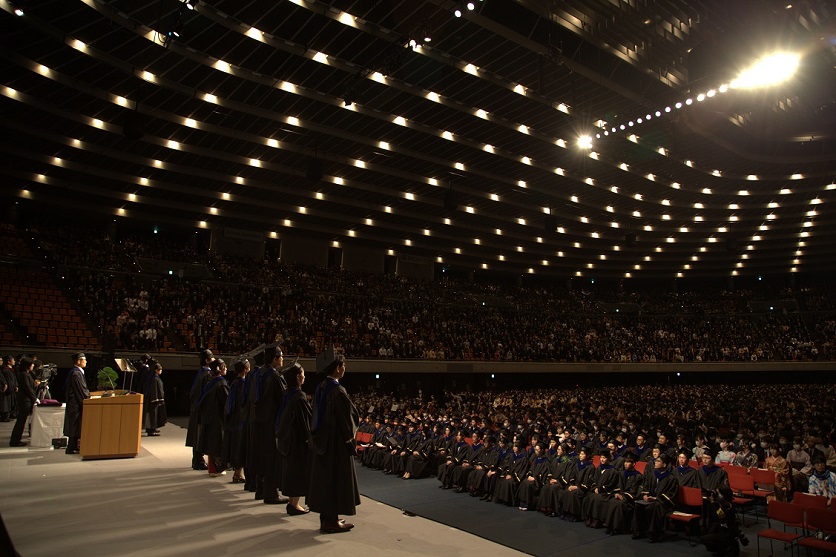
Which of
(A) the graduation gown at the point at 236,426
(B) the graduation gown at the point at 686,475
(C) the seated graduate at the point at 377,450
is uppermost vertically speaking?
(A) the graduation gown at the point at 236,426

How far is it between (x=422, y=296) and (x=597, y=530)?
2713 centimetres

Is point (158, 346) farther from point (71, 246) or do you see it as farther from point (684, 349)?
point (684, 349)

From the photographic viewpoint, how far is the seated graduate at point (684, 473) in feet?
28.2

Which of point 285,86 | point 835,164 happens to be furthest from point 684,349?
point 285,86

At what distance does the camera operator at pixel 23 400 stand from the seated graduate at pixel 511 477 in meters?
9.03

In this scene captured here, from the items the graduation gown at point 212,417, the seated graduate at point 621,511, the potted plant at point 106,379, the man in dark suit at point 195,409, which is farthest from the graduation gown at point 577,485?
the potted plant at point 106,379

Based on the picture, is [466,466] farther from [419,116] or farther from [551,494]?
[419,116]

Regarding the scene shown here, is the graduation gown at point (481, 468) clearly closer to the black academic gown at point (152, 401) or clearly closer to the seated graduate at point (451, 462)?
the seated graduate at point (451, 462)

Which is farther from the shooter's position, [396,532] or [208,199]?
[208,199]

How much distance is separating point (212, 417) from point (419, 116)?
16.5 m

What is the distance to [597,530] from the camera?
7.76 meters

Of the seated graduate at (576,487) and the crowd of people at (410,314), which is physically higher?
the crowd of people at (410,314)

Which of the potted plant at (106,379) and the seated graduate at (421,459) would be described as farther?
the seated graduate at (421,459)

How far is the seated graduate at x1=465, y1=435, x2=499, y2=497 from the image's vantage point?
9.70 metres
